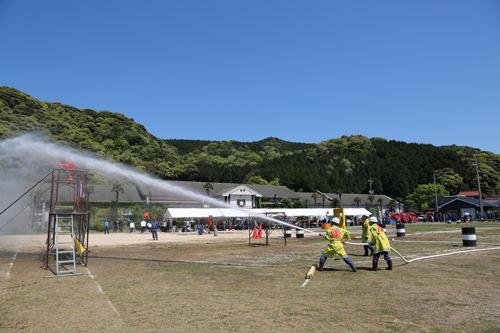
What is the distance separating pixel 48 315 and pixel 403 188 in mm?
125082

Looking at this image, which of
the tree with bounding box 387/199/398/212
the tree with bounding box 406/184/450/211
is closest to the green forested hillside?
the tree with bounding box 406/184/450/211

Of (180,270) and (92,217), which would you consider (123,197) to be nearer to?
(92,217)

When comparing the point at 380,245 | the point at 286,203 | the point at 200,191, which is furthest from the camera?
the point at 286,203

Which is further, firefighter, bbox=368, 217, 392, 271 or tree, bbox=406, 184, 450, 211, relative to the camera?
tree, bbox=406, 184, 450, 211

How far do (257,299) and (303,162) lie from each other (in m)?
124

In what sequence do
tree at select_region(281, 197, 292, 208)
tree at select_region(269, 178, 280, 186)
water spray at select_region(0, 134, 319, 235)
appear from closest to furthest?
water spray at select_region(0, 134, 319, 235) → tree at select_region(281, 197, 292, 208) → tree at select_region(269, 178, 280, 186)

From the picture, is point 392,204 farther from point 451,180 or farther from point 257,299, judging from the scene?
point 257,299

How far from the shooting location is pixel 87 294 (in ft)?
29.8

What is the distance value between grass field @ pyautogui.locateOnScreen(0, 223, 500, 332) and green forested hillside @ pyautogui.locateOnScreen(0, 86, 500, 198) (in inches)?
2743

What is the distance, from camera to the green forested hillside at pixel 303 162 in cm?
9122

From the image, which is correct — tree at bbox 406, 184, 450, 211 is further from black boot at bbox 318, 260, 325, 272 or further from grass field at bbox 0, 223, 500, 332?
black boot at bbox 318, 260, 325, 272

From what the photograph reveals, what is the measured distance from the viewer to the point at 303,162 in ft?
426

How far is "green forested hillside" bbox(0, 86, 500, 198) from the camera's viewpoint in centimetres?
9122

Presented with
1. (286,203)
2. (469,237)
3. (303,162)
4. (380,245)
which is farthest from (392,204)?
(380,245)
